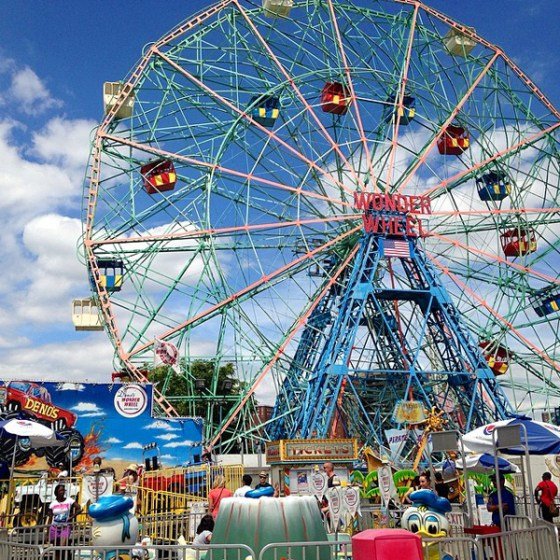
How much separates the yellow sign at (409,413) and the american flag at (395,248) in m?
5.51

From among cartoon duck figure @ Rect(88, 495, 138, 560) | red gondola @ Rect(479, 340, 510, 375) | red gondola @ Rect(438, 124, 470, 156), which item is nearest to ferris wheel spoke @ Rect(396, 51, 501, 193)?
red gondola @ Rect(438, 124, 470, 156)

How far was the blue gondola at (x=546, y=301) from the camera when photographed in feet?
88.5

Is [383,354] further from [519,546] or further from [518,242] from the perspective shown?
[519,546]

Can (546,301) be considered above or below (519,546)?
above

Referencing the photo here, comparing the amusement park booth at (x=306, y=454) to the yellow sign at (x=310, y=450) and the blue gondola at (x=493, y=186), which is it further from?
the blue gondola at (x=493, y=186)

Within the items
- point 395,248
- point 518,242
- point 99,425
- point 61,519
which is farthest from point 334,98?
point 61,519

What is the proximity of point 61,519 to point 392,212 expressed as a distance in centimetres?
1827

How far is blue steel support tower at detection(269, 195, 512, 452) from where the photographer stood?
23.8 meters

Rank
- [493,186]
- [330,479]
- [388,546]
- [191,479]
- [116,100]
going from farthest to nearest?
[493,186]
[116,100]
[191,479]
[330,479]
[388,546]

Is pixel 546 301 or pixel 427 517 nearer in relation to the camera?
pixel 427 517

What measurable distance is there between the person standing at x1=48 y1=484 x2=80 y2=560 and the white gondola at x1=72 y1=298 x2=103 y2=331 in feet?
36.7

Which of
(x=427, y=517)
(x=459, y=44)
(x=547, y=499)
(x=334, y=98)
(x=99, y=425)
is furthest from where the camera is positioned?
(x=459, y=44)

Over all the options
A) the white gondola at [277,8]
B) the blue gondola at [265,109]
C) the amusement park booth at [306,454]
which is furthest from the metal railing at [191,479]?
the white gondola at [277,8]

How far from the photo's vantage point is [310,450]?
18.9 meters
